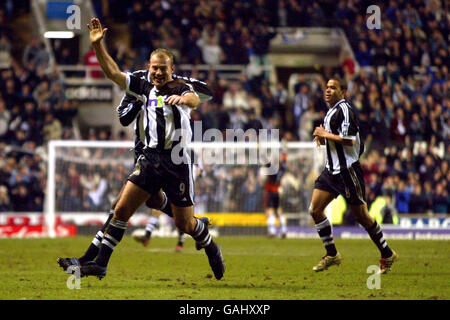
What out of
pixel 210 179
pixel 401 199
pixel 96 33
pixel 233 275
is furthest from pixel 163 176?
pixel 401 199

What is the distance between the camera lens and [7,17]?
92.4ft

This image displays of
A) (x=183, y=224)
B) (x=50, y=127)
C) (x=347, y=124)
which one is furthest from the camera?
(x=50, y=127)

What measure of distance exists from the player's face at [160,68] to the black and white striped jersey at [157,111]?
12 centimetres

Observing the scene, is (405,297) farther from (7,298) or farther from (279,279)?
(7,298)

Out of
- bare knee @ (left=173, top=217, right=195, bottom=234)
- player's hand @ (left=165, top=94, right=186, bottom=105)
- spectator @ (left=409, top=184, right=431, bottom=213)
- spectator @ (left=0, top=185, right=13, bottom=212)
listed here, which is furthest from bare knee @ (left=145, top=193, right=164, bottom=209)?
spectator @ (left=409, top=184, right=431, bottom=213)

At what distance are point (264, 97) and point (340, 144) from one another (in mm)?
14317

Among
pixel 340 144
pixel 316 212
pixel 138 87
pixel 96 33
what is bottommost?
pixel 316 212

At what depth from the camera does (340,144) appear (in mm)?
11102

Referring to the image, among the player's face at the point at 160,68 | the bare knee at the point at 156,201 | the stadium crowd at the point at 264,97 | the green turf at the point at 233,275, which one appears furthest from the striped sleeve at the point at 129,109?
the stadium crowd at the point at 264,97

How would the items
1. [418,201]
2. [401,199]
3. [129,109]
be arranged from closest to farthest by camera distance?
[129,109], [401,199], [418,201]

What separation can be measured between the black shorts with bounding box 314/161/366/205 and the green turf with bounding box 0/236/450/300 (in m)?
0.96

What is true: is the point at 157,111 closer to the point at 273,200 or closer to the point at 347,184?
the point at 347,184

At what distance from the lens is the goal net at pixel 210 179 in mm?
21484
